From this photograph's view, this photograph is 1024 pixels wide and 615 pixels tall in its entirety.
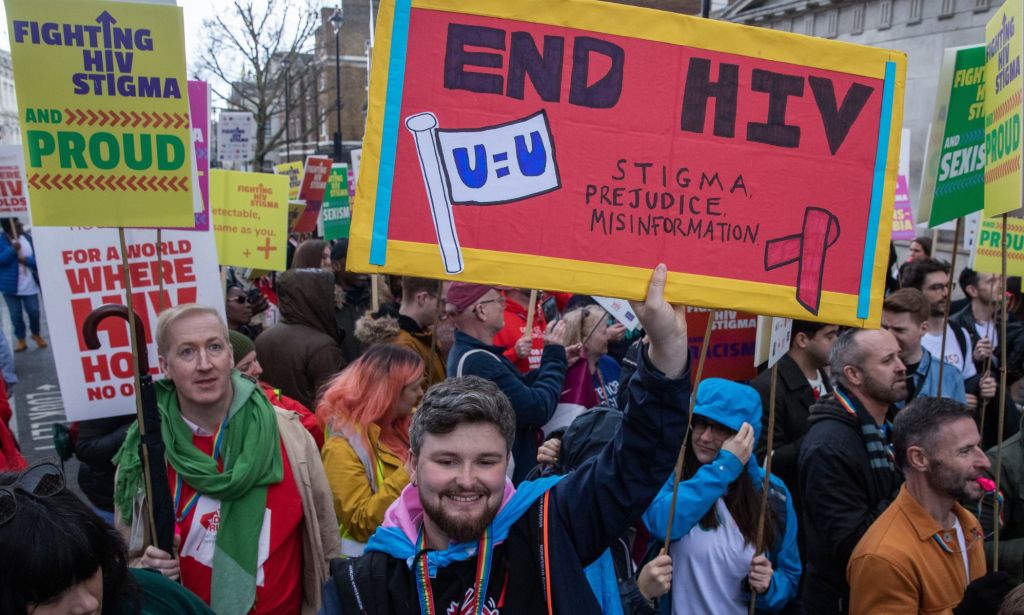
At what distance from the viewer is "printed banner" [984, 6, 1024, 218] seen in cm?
311

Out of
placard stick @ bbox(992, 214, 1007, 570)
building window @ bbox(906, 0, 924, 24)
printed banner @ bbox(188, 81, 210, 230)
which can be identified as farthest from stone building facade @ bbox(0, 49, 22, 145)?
placard stick @ bbox(992, 214, 1007, 570)

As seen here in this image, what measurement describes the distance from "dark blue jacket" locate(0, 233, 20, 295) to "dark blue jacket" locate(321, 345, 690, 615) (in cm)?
1247

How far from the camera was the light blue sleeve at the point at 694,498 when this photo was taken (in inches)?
119

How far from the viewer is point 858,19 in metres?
20.6

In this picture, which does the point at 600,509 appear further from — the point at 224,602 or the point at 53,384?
the point at 53,384

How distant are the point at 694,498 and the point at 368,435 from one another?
134 centimetres

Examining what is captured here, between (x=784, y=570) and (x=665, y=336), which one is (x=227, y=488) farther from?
(x=784, y=570)

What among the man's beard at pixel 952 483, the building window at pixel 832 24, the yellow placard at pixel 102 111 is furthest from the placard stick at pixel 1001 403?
the building window at pixel 832 24

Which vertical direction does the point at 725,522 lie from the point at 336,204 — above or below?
below

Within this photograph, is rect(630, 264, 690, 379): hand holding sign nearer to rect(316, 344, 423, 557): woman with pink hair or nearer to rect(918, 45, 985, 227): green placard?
rect(316, 344, 423, 557): woman with pink hair

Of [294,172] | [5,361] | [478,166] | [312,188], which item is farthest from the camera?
[294,172]

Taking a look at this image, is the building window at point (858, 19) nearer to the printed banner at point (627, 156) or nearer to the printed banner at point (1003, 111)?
the printed banner at point (1003, 111)

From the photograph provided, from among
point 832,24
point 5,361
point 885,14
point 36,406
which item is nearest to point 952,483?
point 5,361

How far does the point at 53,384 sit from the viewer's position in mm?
11383
